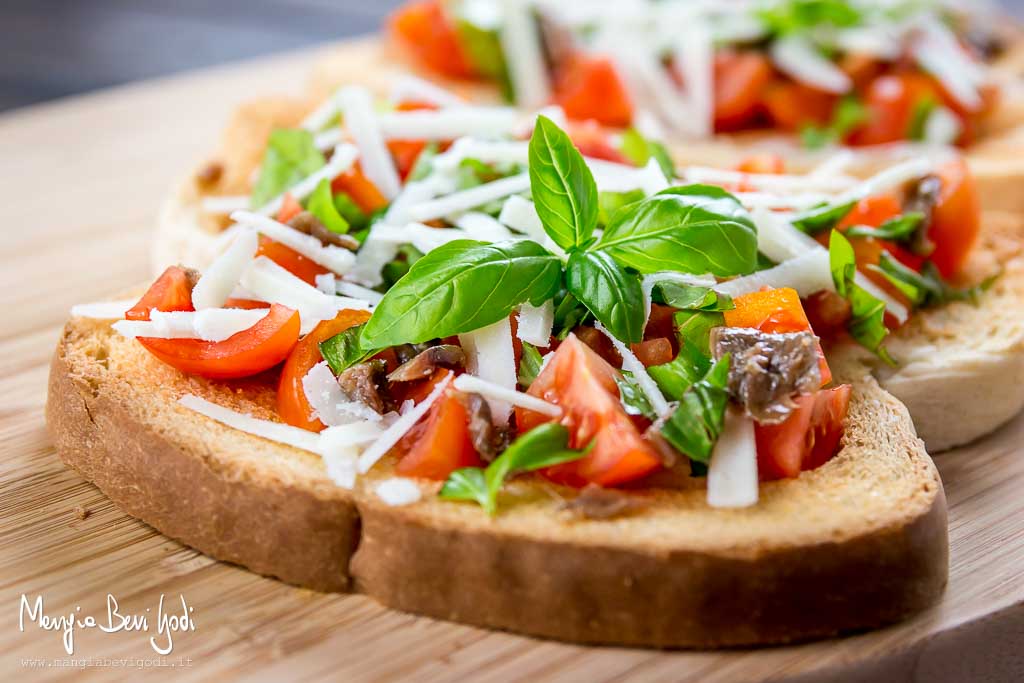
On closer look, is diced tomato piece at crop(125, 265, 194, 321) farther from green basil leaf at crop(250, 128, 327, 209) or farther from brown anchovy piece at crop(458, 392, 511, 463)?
brown anchovy piece at crop(458, 392, 511, 463)

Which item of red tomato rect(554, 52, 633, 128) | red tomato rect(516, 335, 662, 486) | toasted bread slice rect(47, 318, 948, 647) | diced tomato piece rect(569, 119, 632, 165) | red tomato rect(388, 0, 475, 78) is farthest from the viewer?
red tomato rect(388, 0, 475, 78)

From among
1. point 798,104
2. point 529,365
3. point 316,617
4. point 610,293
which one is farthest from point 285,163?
point 798,104

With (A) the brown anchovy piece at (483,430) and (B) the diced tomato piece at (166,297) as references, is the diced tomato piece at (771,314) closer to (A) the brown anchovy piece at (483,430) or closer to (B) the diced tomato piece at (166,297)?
(A) the brown anchovy piece at (483,430)

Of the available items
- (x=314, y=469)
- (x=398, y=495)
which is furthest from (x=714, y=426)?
(x=314, y=469)

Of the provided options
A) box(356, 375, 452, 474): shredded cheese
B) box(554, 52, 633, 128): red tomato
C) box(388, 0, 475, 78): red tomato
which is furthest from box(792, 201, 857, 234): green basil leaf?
box(388, 0, 475, 78): red tomato

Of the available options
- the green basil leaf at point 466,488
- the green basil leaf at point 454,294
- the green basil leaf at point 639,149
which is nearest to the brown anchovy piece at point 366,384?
the green basil leaf at point 454,294
